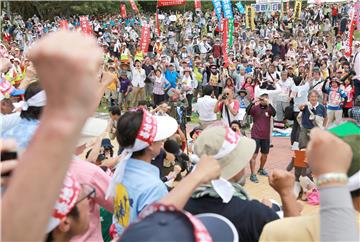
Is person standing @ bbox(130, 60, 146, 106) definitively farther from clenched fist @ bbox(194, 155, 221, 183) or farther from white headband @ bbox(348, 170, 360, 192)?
white headband @ bbox(348, 170, 360, 192)

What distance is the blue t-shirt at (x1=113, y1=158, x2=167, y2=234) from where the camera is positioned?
7.74ft

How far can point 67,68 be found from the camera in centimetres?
74

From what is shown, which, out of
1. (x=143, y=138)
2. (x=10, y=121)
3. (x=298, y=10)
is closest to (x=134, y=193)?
(x=143, y=138)

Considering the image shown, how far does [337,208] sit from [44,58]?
861mm

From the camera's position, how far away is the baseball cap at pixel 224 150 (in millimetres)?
2164

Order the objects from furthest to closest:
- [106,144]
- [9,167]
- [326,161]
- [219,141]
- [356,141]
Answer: [106,144] < [219,141] < [356,141] < [9,167] < [326,161]

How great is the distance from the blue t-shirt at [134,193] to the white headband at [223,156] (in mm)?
295

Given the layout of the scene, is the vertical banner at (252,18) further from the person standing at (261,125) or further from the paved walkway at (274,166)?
the person standing at (261,125)

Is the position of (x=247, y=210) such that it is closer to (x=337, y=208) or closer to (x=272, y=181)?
(x=272, y=181)

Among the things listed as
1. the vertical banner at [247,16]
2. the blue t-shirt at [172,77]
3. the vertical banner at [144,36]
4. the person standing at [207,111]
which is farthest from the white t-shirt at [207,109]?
the vertical banner at [247,16]

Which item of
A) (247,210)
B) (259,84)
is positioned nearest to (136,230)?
(247,210)

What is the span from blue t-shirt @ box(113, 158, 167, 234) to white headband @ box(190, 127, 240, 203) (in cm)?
29

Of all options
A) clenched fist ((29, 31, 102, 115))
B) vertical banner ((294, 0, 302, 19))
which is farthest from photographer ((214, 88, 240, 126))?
vertical banner ((294, 0, 302, 19))

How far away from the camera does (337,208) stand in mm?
1205
